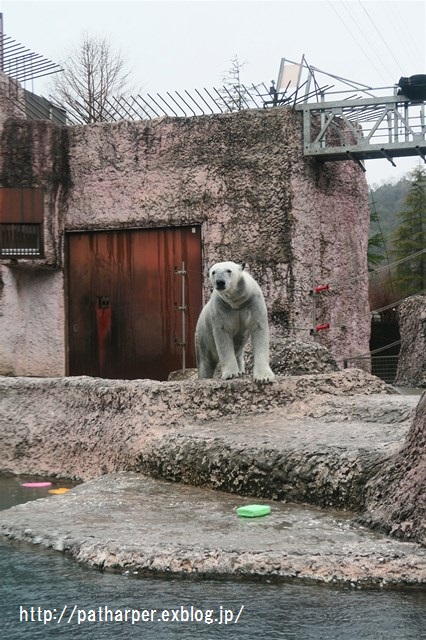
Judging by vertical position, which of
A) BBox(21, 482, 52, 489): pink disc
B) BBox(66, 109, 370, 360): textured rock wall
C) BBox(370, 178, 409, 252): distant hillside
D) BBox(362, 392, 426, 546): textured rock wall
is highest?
BBox(370, 178, 409, 252): distant hillside

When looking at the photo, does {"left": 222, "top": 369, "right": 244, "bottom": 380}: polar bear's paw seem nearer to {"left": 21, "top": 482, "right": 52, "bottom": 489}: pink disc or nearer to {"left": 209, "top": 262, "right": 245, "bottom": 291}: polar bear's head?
{"left": 209, "top": 262, "right": 245, "bottom": 291}: polar bear's head

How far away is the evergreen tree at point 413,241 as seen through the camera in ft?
88.4

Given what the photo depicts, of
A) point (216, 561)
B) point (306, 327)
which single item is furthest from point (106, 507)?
point (306, 327)

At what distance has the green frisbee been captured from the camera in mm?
3623

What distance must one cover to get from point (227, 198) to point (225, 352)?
4.91 metres

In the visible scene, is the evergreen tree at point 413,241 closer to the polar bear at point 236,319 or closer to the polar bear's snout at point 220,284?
the polar bear at point 236,319

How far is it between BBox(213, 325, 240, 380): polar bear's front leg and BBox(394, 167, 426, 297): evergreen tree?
21608 mm

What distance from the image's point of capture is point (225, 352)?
5348 mm

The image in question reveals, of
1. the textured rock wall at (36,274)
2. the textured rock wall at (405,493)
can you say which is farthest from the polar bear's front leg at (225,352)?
the textured rock wall at (36,274)

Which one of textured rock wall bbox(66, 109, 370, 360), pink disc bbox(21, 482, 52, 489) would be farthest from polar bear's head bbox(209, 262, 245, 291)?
textured rock wall bbox(66, 109, 370, 360)

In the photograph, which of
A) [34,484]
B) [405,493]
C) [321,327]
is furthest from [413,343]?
[405,493]

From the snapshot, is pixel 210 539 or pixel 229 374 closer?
pixel 210 539

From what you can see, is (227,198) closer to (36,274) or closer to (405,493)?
(36,274)

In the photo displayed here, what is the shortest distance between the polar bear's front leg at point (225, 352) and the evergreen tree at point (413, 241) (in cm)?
2161
